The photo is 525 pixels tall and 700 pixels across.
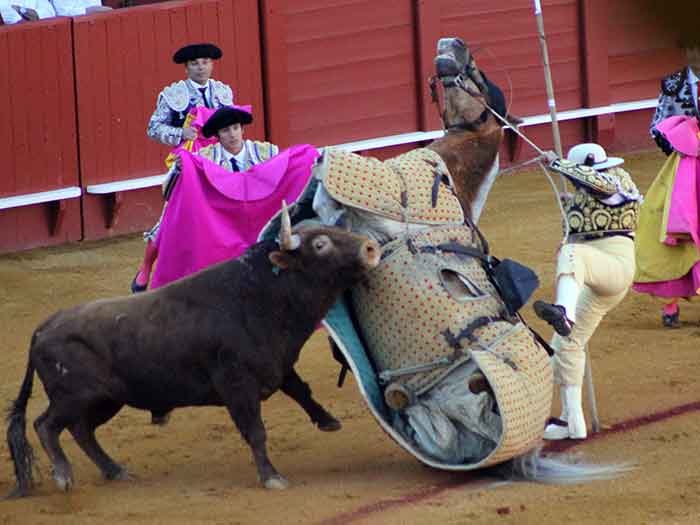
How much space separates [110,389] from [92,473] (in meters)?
0.53

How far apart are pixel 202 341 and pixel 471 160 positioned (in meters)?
Result: 1.30

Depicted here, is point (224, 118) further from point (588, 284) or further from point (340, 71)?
point (340, 71)

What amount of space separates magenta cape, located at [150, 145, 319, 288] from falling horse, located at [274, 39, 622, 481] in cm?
91

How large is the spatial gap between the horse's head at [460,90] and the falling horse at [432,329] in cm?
26

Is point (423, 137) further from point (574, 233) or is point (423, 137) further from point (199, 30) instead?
point (574, 233)

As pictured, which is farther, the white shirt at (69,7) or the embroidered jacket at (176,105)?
the white shirt at (69,7)

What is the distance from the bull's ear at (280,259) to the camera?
18.6ft

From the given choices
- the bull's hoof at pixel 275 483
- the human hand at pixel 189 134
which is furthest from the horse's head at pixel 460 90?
the human hand at pixel 189 134

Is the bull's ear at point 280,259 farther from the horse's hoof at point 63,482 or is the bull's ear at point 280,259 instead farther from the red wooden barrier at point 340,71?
the red wooden barrier at point 340,71

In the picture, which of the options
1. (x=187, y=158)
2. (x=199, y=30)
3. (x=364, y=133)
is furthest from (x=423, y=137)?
(x=187, y=158)

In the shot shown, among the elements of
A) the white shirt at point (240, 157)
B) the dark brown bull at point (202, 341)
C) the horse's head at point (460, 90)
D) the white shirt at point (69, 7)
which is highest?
the white shirt at point (69, 7)

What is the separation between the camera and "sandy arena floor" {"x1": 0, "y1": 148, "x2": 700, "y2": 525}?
211 inches

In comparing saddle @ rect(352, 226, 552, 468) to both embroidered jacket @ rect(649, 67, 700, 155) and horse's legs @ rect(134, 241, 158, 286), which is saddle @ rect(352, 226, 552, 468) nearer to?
horse's legs @ rect(134, 241, 158, 286)

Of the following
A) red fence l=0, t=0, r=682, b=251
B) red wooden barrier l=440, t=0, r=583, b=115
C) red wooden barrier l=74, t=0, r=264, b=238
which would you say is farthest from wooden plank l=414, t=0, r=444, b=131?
red wooden barrier l=74, t=0, r=264, b=238
